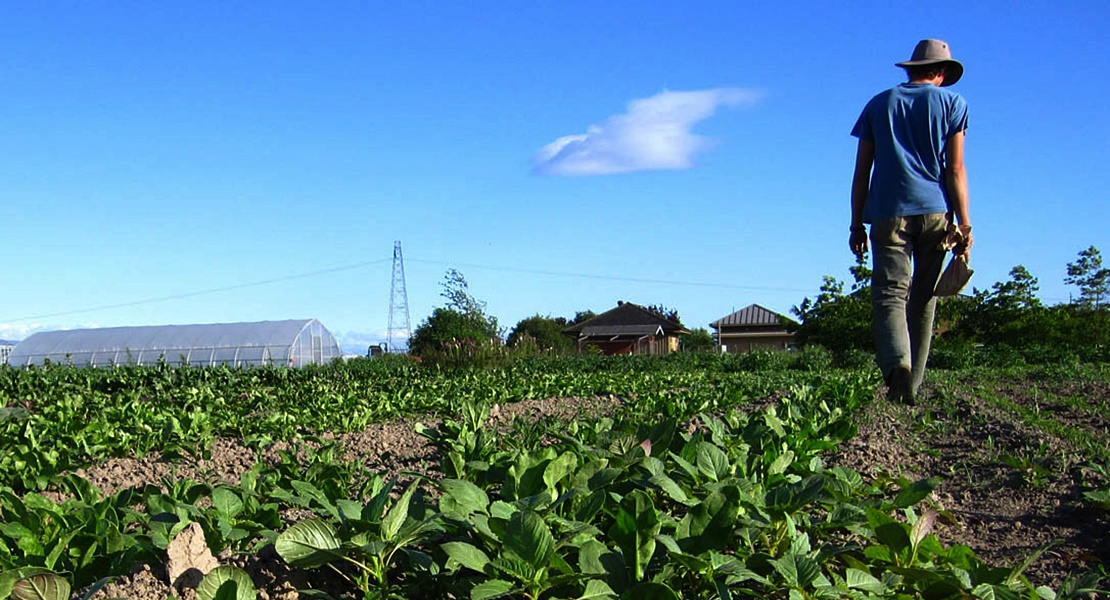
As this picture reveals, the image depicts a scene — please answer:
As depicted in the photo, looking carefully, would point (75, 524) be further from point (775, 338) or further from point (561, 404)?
point (775, 338)

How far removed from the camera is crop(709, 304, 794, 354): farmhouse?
66.6 meters

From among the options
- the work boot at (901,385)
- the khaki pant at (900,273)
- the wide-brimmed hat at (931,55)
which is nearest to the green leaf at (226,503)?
the khaki pant at (900,273)

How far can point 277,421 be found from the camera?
4980 millimetres

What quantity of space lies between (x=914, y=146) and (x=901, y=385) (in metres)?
1.34

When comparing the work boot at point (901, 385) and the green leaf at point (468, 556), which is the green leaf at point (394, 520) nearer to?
the green leaf at point (468, 556)

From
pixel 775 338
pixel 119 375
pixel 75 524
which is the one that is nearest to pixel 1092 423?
pixel 75 524

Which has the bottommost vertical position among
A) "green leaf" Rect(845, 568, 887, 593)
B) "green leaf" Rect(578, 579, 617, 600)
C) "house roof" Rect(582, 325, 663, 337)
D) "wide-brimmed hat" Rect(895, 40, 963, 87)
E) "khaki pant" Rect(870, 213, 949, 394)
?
"green leaf" Rect(845, 568, 887, 593)

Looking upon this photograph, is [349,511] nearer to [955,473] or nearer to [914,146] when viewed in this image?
[955,473]

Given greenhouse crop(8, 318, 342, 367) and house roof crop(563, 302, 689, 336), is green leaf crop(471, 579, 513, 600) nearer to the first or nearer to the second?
greenhouse crop(8, 318, 342, 367)

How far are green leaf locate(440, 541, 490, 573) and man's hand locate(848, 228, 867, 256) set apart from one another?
14.9 ft

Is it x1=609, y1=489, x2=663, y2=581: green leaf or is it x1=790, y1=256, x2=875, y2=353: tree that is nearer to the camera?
x1=609, y1=489, x2=663, y2=581: green leaf

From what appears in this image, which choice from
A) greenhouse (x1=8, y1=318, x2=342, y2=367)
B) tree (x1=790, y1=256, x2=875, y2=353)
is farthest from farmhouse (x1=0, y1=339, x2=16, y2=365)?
tree (x1=790, y1=256, x2=875, y2=353)

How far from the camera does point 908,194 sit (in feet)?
17.6

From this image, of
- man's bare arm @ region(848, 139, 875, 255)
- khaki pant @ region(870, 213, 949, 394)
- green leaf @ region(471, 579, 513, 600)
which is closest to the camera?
green leaf @ region(471, 579, 513, 600)
